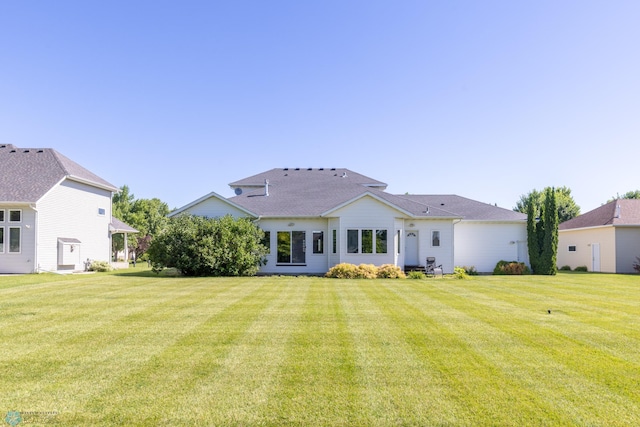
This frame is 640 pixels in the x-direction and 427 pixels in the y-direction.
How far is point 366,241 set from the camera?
22.5 m

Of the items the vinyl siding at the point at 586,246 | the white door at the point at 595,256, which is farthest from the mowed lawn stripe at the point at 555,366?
the white door at the point at 595,256

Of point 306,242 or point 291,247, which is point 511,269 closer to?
point 306,242

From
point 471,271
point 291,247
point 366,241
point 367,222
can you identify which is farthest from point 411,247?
point 291,247

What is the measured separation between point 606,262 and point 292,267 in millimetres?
24191

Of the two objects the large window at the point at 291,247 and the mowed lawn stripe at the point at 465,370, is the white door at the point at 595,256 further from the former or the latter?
the mowed lawn stripe at the point at 465,370

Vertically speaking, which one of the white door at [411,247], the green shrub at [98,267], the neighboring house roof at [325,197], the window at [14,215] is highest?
the neighboring house roof at [325,197]

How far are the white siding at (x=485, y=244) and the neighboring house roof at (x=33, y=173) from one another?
25948 millimetres

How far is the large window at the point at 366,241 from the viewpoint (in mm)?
22391

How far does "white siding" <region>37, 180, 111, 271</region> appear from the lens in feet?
72.4

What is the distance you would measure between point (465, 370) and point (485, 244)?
23.1 meters

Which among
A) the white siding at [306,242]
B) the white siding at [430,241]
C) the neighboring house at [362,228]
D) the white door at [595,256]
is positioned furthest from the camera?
the white door at [595,256]

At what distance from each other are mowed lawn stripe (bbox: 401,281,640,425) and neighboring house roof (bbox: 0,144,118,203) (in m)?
23.7

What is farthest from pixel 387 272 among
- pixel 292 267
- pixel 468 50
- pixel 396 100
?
pixel 468 50

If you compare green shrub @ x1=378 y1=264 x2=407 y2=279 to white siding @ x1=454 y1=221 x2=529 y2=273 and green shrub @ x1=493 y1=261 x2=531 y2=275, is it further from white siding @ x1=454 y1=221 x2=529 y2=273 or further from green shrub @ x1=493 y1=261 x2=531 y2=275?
green shrub @ x1=493 y1=261 x2=531 y2=275
